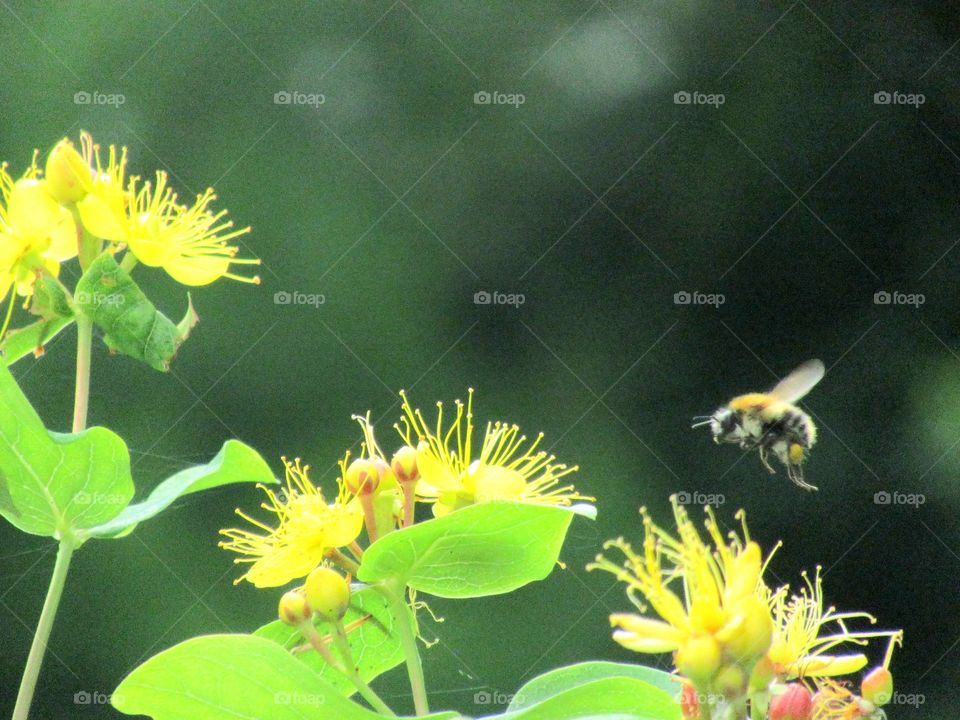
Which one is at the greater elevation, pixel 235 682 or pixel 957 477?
pixel 957 477

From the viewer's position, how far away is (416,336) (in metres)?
2.45

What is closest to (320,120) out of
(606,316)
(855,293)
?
(606,316)

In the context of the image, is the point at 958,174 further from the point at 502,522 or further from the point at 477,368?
the point at 502,522

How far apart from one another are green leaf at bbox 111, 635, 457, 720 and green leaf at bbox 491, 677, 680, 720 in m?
0.05

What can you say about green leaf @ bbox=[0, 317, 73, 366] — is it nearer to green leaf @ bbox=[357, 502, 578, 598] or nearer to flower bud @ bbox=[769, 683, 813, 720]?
green leaf @ bbox=[357, 502, 578, 598]

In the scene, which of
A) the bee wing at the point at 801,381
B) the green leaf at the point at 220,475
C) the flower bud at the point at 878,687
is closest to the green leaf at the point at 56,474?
the green leaf at the point at 220,475

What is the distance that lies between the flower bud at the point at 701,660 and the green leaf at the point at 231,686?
0.39 feet

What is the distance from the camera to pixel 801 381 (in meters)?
1.36

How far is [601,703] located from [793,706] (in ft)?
0.40

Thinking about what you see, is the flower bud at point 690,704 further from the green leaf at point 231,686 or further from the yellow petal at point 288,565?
the yellow petal at point 288,565

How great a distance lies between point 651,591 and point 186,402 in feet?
5.89

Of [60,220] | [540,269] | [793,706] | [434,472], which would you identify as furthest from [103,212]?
[540,269]

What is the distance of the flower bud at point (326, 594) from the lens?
746mm

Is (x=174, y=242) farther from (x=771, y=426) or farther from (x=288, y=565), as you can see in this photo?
(x=771, y=426)
